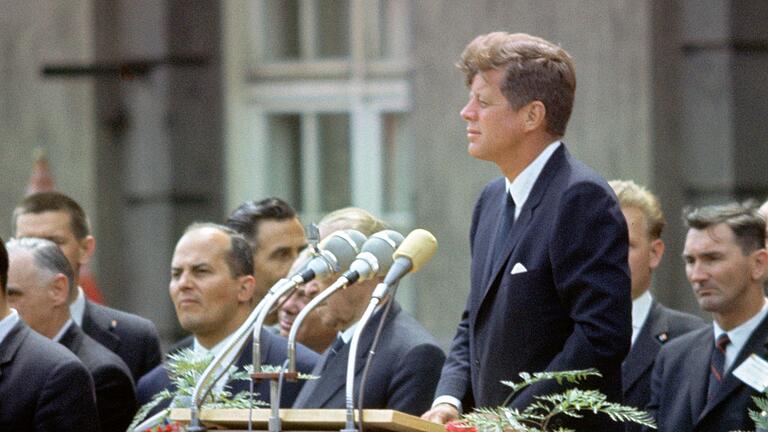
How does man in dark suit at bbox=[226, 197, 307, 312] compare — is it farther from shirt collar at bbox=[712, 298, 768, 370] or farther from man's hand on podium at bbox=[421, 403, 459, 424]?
man's hand on podium at bbox=[421, 403, 459, 424]

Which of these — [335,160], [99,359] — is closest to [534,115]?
[99,359]

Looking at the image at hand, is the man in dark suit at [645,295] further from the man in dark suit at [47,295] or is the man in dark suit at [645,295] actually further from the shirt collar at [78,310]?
the shirt collar at [78,310]

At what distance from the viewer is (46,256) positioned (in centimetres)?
756

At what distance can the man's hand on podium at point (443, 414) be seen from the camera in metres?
5.49

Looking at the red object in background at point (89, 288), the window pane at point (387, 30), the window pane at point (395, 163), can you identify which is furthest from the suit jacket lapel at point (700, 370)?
the window pane at point (387, 30)

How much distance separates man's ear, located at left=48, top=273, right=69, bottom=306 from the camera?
7.54 meters

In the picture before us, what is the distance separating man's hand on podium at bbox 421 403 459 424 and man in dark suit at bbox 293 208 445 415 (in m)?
0.65

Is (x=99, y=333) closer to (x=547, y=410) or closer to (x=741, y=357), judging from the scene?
(x=741, y=357)

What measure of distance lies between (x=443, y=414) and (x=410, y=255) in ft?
2.30

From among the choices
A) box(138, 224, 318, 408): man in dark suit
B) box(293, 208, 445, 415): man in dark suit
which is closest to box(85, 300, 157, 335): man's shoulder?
box(138, 224, 318, 408): man in dark suit

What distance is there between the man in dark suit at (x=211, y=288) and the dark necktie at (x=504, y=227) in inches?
67.9

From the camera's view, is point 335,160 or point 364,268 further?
point 335,160

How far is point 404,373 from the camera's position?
6258 mm

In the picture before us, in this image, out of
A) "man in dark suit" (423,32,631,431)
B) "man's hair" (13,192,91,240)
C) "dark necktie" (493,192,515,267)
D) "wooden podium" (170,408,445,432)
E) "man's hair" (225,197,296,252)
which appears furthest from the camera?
"man's hair" (13,192,91,240)
